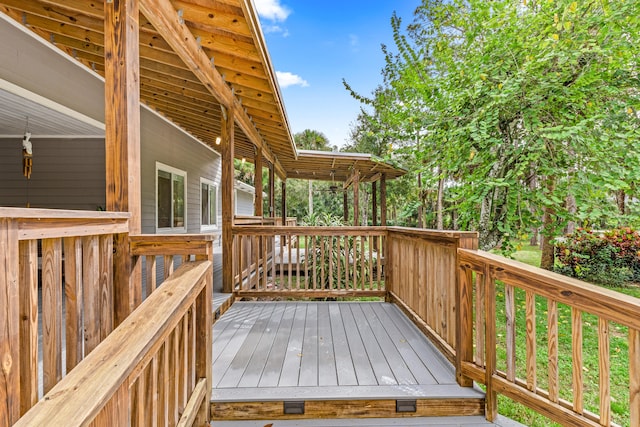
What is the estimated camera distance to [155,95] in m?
5.35

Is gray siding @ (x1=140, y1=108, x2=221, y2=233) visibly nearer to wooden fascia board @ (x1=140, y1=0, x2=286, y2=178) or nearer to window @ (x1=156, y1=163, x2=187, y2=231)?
window @ (x1=156, y1=163, x2=187, y2=231)

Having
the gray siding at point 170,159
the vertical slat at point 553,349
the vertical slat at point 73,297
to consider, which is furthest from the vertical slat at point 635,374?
the gray siding at point 170,159

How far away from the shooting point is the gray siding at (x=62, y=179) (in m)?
5.43

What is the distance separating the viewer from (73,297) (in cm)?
145

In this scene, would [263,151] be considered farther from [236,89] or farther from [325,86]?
[325,86]

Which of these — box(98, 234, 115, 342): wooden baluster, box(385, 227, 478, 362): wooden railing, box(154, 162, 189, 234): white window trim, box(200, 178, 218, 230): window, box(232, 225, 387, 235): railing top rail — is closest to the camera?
box(98, 234, 115, 342): wooden baluster

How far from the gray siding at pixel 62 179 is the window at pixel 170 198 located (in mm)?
1064

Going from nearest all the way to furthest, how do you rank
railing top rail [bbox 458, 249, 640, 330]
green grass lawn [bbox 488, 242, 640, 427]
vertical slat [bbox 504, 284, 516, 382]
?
railing top rail [bbox 458, 249, 640, 330] → vertical slat [bbox 504, 284, 516, 382] → green grass lawn [bbox 488, 242, 640, 427]

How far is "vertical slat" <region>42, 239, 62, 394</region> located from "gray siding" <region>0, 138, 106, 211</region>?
4.95m

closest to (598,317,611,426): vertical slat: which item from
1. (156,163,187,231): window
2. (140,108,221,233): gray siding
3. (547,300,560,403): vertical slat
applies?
(547,300,560,403): vertical slat

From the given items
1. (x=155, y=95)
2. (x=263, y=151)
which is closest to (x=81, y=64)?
(x=155, y=95)

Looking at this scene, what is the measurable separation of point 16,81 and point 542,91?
251 inches

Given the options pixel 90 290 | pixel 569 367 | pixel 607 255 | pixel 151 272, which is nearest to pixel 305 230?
pixel 151 272

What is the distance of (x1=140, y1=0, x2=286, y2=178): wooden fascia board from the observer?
231 centimetres
